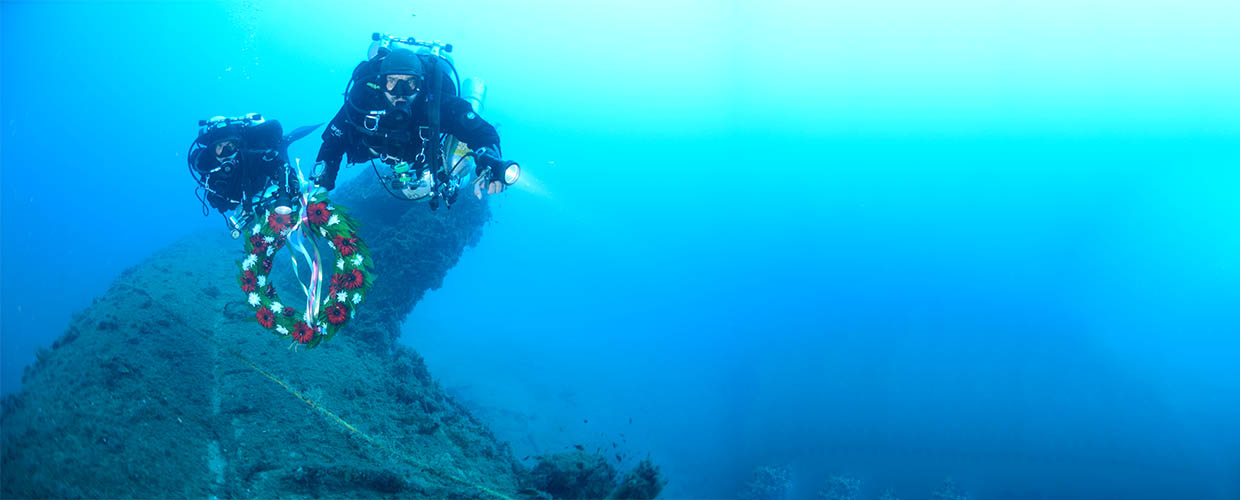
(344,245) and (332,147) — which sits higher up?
(332,147)

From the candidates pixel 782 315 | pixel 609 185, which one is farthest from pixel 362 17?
pixel 782 315

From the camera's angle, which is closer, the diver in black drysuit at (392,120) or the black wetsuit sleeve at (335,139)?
the diver in black drysuit at (392,120)

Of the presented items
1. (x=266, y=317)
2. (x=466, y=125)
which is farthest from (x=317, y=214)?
(x=466, y=125)

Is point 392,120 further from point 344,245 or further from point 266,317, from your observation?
point 266,317

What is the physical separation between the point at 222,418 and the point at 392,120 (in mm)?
3186

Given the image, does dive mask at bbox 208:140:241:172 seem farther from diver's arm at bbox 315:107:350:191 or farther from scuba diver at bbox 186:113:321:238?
diver's arm at bbox 315:107:350:191

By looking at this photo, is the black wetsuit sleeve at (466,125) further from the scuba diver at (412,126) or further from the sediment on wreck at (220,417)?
the sediment on wreck at (220,417)

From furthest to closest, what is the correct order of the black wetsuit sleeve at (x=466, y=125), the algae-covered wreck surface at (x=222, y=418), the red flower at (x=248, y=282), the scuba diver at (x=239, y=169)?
the scuba diver at (x=239, y=169), the black wetsuit sleeve at (x=466, y=125), the red flower at (x=248, y=282), the algae-covered wreck surface at (x=222, y=418)

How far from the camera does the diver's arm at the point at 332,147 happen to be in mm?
4750

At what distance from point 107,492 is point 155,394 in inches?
58.9

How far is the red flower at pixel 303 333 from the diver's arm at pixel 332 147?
4.84 feet

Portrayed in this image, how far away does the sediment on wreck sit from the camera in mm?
3229

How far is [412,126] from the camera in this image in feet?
15.5

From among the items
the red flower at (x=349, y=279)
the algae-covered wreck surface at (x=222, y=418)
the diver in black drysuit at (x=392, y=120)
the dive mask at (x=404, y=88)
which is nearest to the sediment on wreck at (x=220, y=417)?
the algae-covered wreck surface at (x=222, y=418)
